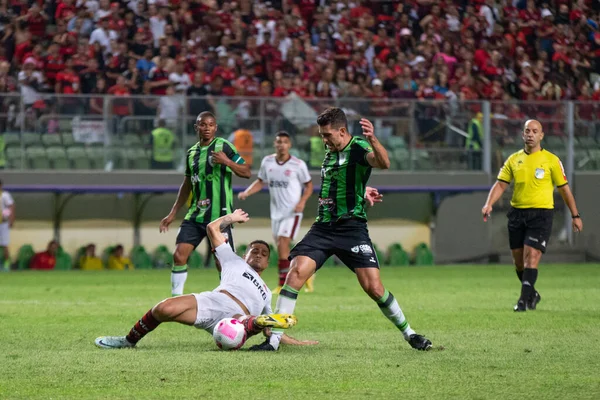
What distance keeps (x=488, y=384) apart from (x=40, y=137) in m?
16.2

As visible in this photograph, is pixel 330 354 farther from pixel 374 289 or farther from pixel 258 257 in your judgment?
pixel 258 257

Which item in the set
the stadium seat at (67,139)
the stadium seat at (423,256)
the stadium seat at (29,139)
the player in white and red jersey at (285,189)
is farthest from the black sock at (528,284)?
the stadium seat at (29,139)

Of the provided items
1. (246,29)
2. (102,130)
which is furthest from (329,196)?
(246,29)

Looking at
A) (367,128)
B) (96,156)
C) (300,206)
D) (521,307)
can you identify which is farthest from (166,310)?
(96,156)

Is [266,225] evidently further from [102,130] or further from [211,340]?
[211,340]

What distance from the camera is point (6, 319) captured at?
470 inches

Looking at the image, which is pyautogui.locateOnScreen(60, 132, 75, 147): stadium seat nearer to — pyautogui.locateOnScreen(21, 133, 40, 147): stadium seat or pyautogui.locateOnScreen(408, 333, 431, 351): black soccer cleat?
pyautogui.locateOnScreen(21, 133, 40, 147): stadium seat

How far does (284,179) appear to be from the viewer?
16.6 metres

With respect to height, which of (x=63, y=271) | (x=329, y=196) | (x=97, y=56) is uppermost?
(x=97, y=56)

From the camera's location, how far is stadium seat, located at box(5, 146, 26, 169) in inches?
862

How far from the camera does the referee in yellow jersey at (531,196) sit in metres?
12.9

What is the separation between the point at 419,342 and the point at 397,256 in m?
15.1

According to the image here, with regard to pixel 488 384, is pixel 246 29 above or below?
above

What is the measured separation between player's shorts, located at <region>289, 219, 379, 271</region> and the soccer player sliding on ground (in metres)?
0.42
